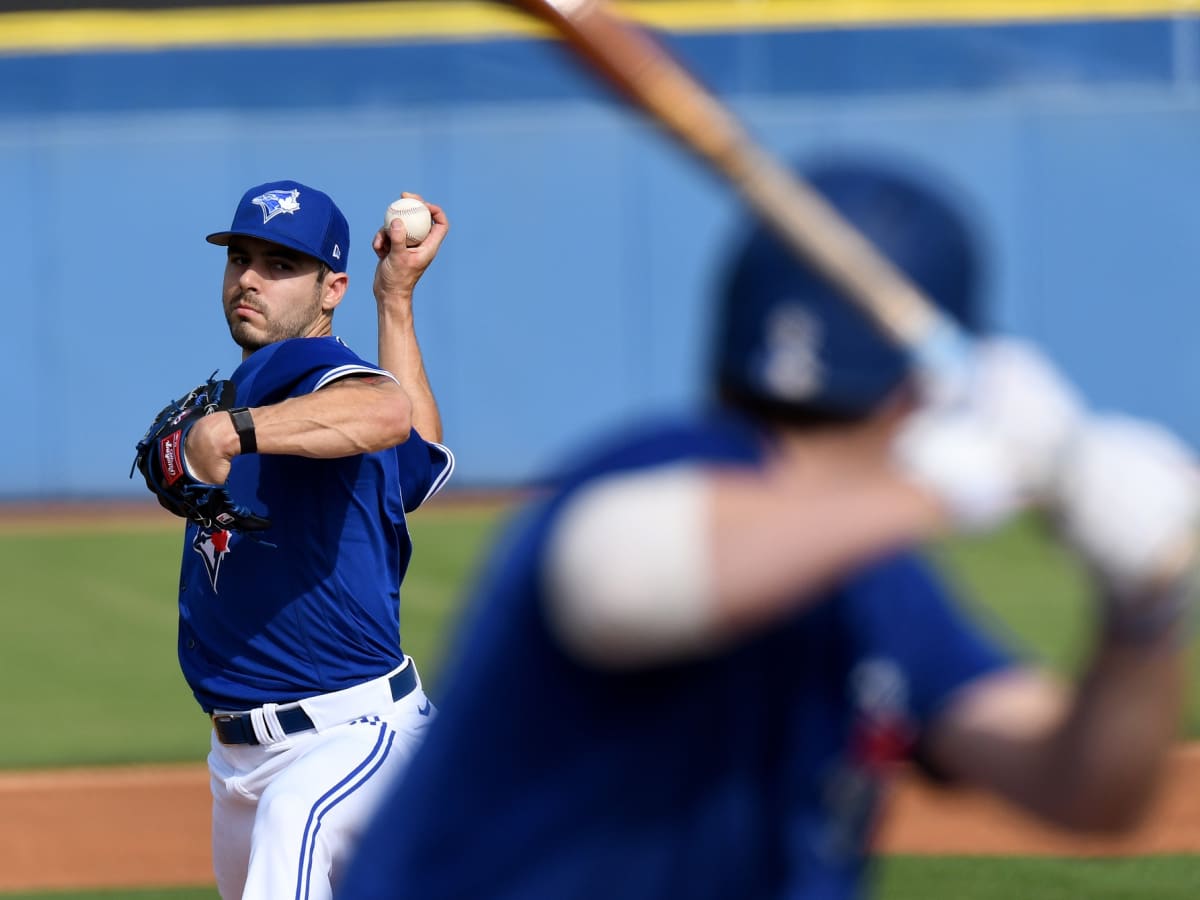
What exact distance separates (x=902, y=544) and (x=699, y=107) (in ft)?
3.13

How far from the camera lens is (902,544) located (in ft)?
4.96

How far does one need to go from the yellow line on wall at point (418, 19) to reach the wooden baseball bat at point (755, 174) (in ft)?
44.4

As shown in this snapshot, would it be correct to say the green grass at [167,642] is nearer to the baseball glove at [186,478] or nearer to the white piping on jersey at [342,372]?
the baseball glove at [186,478]

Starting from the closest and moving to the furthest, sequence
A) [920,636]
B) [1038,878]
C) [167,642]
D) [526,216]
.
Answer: [920,636]
[1038,878]
[167,642]
[526,216]

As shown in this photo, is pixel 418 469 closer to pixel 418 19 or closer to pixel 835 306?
pixel 835 306

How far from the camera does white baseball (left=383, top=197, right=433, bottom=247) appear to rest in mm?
4867

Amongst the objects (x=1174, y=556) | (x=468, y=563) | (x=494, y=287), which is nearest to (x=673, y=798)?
(x=1174, y=556)

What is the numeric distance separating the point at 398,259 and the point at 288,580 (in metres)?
1.14

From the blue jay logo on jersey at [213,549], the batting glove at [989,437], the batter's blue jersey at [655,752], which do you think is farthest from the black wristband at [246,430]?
the batting glove at [989,437]

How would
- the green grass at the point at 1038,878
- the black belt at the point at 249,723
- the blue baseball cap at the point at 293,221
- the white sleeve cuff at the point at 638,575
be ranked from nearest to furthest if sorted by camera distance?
the white sleeve cuff at the point at 638,575, the black belt at the point at 249,723, the blue baseball cap at the point at 293,221, the green grass at the point at 1038,878

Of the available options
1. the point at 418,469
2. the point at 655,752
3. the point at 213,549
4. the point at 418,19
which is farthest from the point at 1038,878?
the point at 418,19

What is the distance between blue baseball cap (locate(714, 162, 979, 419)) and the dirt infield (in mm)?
4431

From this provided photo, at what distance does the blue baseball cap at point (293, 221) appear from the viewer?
4316 millimetres

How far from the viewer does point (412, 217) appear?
488 centimetres
